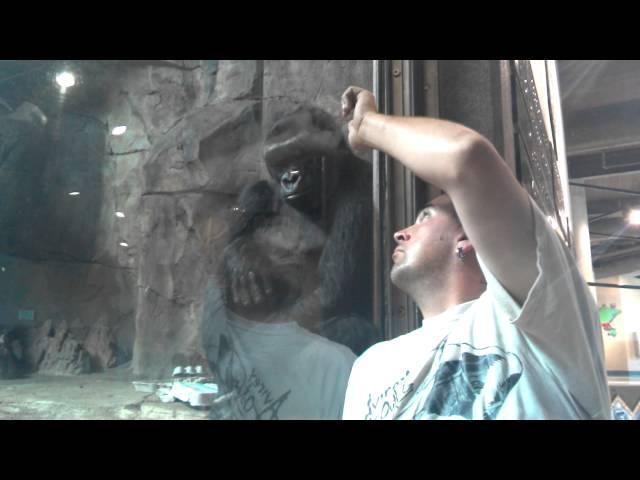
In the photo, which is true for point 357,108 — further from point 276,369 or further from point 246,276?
point 276,369

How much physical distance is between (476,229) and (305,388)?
1.47 ft

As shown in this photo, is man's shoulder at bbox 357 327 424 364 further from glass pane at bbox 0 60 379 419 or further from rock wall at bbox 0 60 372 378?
rock wall at bbox 0 60 372 378

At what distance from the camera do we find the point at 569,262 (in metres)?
0.77

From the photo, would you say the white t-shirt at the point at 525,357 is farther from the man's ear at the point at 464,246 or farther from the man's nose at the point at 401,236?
the man's nose at the point at 401,236

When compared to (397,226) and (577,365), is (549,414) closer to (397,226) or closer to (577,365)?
(577,365)

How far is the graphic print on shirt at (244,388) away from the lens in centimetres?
97

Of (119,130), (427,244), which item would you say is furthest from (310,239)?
(119,130)

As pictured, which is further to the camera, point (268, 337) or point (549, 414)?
point (268, 337)

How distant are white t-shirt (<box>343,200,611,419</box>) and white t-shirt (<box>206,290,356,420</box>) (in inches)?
5.6

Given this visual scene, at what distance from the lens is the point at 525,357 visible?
0.78m

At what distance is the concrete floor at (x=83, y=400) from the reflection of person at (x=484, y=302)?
41 cm

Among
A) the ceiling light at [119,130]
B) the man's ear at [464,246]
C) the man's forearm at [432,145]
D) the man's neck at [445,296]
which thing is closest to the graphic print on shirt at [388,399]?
the man's neck at [445,296]

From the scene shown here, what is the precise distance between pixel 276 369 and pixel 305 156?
426 millimetres
